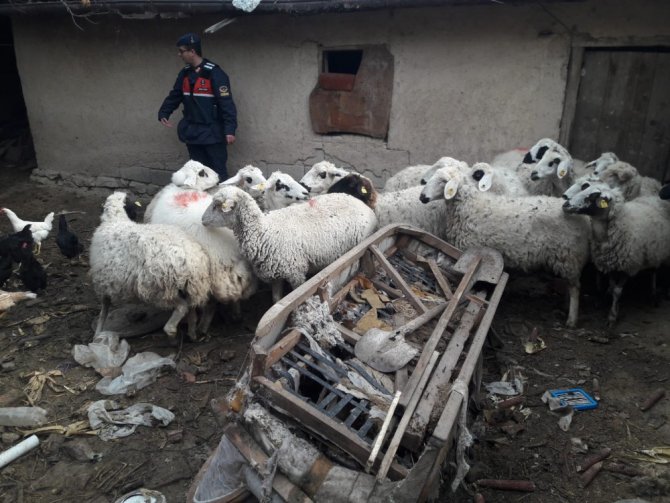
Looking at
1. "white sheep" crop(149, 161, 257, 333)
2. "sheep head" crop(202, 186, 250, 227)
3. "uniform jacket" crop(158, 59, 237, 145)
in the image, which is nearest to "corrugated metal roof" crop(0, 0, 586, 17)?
"uniform jacket" crop(158, 59, 237, 145)

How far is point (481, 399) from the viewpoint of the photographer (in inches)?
158

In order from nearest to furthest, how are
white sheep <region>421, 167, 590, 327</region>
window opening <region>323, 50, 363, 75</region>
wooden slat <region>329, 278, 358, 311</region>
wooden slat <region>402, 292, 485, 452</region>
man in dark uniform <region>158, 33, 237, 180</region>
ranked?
wooden slat <region>402, 292, 485, 452</region>
wooden slat <region>329, 278, 358, 311</region>
white sheep <region>421, 167, 590, 327</region>
man in dark uniform <region>158, 33, 237, 180</region>
window opening <region>323, 50, 363, 75</region>

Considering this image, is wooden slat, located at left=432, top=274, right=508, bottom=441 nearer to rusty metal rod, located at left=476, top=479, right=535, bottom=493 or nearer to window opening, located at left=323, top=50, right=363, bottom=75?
rusty metal rod, located at left=476, top=479, right=535, bottom=493

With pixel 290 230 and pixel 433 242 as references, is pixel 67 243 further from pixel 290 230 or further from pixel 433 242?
pixel 433 242

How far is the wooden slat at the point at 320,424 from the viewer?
7.95 ft

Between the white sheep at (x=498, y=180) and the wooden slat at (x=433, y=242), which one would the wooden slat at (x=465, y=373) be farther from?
the white sheep at (x=498, y=180)

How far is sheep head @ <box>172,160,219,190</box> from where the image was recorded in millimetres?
5828

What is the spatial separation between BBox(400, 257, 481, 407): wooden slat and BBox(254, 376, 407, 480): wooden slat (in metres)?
0.43

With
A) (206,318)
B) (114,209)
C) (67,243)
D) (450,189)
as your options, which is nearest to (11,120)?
(67,243)

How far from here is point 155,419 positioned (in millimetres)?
3854

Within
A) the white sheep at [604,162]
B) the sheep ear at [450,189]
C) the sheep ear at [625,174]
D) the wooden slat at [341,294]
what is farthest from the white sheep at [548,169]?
the wooden slat at [341,294]

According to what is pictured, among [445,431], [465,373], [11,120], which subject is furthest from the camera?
[11,120]

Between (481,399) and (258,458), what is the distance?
7.09ft

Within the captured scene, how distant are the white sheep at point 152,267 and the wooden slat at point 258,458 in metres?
2.00
